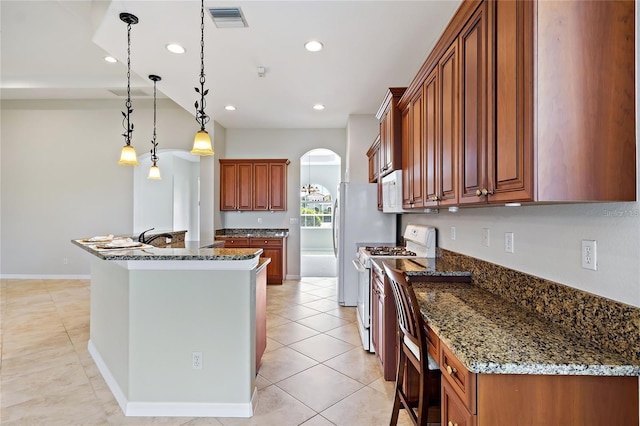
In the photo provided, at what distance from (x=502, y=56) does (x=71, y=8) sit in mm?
3639

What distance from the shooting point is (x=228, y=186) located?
6.20 meters

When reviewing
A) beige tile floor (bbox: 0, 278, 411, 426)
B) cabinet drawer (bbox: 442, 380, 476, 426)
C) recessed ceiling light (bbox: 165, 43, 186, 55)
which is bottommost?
beige tile floor (bbox: 0, 278, 411, 426)

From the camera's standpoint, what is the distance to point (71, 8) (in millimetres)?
2953

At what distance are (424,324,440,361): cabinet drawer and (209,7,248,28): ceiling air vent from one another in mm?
2671

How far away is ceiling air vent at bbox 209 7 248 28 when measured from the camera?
8.47 ft

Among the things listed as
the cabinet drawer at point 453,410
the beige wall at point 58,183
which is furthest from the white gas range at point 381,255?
the beige wall at point 58,183

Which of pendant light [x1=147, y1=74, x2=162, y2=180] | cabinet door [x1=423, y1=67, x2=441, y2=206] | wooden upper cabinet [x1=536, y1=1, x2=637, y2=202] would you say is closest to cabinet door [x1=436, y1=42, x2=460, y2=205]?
cabinet door [x1=423, y1=67, x2=441, y2=206]

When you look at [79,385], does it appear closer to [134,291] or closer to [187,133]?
[134,291]

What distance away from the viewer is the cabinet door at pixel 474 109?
147 cm

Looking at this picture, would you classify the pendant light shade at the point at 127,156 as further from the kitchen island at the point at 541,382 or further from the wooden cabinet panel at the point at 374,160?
the kitchen island at the point at 541,382

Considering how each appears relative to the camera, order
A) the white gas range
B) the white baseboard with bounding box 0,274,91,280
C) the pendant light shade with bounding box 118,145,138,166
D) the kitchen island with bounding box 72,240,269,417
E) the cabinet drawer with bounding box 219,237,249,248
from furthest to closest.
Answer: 1. the white baseboard with bounding box 0,274,91,280
2. the cabinet drawer with bounding box 219,237,249,248
3. the pendant light shade with bounding box 118,145,138,166
4. the white gas range
5. the kitchen island with bounding box 72,240,269,417

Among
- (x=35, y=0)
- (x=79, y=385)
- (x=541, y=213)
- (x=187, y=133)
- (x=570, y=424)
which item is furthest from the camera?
(x=187, y=133)

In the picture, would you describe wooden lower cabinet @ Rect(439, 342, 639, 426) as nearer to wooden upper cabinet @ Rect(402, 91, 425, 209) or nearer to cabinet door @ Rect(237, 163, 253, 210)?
wooden upper cabinet @ Rect(402, 91, 425, 209)

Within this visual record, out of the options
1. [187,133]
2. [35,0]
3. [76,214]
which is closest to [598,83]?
[35,0]
